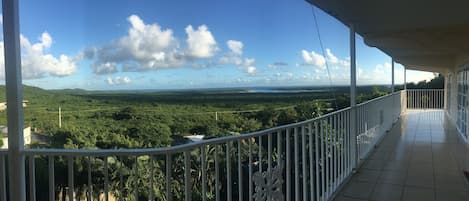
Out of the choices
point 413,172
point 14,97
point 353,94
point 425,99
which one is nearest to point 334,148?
point 353,94

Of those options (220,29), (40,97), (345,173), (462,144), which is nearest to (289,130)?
(345,173)

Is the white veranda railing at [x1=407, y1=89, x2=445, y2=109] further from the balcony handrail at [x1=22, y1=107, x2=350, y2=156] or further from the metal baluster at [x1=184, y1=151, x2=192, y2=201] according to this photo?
the metal baluster at [x1=184, y1=151, x2=192, y2=201]

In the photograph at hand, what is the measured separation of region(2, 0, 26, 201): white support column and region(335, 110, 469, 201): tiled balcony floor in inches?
105

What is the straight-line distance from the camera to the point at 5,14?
1687 millimetres

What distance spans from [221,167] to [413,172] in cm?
267

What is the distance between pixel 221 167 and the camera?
113 inches

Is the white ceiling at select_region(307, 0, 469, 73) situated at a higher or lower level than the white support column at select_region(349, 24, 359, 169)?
higher

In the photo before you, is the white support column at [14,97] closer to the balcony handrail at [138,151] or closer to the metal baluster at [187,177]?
the balcony handrail at [138,151]

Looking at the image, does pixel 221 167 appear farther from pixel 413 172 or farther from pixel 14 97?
pixel 413 172

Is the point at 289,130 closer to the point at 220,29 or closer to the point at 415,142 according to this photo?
the point at 415,142

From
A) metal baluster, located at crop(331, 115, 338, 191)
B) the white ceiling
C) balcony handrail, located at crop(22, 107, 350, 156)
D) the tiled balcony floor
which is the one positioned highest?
the white ceiling

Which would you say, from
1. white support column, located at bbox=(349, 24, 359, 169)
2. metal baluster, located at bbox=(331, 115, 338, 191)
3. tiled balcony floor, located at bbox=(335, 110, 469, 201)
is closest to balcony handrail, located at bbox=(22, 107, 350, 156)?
metal baluster, located at bbox=(331, 115, 338, 191)

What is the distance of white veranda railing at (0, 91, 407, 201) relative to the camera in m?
1.68

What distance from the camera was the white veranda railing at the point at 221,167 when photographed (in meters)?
1.68
